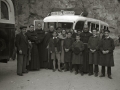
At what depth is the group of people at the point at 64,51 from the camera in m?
7.29

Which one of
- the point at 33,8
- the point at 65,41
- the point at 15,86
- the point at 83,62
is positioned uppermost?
the point at 33,8

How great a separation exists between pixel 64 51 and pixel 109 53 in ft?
6.65

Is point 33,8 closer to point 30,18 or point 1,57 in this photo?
point 30,18

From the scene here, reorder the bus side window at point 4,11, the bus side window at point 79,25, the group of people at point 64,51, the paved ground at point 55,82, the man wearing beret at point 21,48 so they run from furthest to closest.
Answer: the bus side window at point 79,25, the man wearing beret at point 21,48, the group of people at point 64,51, the bus side window at point 4,11, the paved ground at point 55,82

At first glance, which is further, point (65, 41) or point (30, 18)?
point (30, 18)

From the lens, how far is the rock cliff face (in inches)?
814

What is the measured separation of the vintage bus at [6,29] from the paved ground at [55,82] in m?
0.91

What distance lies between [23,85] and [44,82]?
2.37 feet

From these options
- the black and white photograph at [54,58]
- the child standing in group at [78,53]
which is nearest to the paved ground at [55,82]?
the black and white photograph at [54,58]

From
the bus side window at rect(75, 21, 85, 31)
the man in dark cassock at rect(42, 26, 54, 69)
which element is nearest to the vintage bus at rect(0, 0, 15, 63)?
the man in dark cassock at rect(42, 26, 54, 69)

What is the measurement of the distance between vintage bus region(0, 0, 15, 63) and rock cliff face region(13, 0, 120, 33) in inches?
525

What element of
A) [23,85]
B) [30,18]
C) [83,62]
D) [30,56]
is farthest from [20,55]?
[30,18]

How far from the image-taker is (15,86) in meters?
6.07

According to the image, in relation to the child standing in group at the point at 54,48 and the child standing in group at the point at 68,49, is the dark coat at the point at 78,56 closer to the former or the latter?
the child standing in group at the point at 68,49
